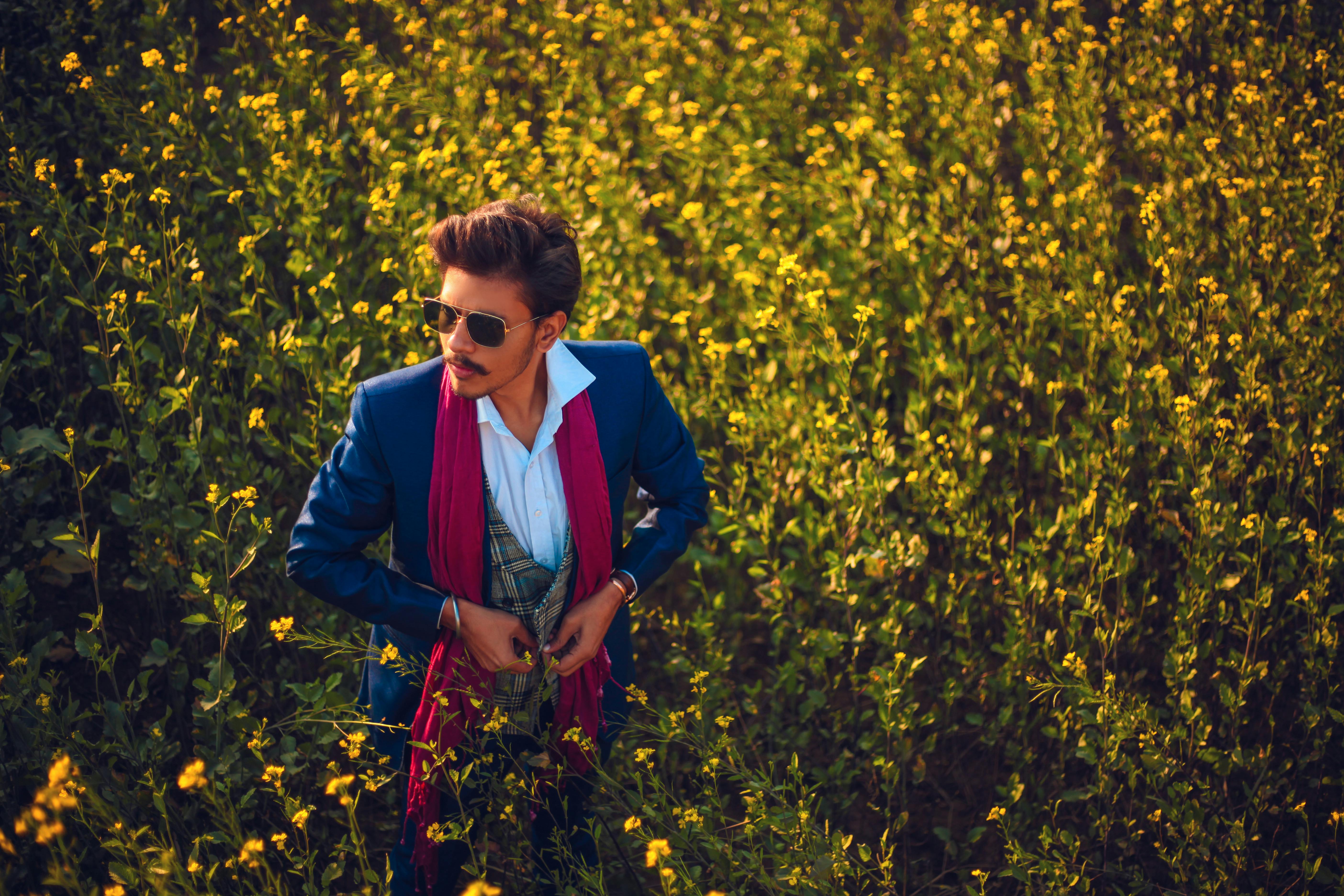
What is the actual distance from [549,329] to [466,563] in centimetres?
50

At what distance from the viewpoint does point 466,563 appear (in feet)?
5.72

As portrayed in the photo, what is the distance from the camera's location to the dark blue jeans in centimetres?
197

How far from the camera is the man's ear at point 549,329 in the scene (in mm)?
1738

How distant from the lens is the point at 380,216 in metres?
2.62

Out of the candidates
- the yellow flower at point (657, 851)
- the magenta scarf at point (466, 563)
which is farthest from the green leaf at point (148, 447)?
the yellow flower at point (657, 851)

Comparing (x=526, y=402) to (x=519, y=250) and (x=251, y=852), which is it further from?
(x=251, y=852)

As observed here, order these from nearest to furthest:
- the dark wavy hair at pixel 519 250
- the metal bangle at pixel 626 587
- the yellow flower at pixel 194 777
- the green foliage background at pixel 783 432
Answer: the yellow flower at pixel 194 777, the dark wavy hair at pixel 519 250, the metal bangle at pixel 626 587, the green foliage background at pixel 783 432

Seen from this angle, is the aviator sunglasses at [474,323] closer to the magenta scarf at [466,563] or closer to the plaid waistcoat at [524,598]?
the magenta scarf at [466,563]

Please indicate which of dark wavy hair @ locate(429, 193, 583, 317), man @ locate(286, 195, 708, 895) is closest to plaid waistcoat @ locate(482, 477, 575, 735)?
man @ locate(286, 195, 708, 895)

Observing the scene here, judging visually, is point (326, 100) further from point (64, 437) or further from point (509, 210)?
point (509, 210)

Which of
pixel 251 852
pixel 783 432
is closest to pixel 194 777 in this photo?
pixel 251 852

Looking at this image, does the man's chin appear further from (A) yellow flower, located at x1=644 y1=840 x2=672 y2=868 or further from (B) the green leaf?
(B) the green leaf

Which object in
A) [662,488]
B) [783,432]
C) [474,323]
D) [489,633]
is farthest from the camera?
[783,432]

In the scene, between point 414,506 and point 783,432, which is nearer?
point 414,506
